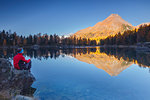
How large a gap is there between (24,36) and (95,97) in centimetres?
15567

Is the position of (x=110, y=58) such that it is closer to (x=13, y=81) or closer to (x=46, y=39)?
(x=13, y=81)

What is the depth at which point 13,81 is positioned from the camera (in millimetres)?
→ 7887

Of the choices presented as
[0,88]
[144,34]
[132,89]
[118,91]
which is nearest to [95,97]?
[118,91]

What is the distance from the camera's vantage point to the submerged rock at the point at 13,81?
7.50 metres

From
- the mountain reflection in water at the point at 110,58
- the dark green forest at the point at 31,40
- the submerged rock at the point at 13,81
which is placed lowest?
the mountain reflection in water at the point at 110,58

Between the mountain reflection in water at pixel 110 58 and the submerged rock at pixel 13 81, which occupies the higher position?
the submerged rock at pixel 13 81

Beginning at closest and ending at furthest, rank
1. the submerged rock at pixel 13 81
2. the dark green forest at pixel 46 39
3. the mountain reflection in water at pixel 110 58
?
1. the submerged rock at pixel 13 81
2. the mountain reflection in water at pixel 110 58
3. the dark green forest at pixel 46 39

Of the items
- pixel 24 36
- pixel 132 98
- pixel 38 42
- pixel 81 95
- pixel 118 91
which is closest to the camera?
pixel 132 98

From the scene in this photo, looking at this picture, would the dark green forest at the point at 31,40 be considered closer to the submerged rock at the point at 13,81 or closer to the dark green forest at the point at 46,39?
the dark green forest at the point at 46,39

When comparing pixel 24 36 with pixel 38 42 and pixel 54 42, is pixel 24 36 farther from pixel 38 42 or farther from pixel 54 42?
pixel 54 42

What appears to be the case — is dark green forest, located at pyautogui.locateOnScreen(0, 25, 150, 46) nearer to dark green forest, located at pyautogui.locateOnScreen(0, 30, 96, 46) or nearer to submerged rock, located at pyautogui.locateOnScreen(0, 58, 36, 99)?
dark green forest, located at pyautogui.locateOnScreen(0, 30, 96, 46)

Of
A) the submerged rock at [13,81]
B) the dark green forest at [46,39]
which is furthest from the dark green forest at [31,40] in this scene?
the submerged rock at [13,81]

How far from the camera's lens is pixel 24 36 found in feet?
484

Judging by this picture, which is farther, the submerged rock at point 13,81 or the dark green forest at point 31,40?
the dark green forest at point 31,40
